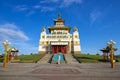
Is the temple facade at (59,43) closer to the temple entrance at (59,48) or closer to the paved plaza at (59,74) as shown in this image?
the temple entrance at (59,48)

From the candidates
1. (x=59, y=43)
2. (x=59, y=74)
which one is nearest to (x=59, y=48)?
(x=59, y=43)

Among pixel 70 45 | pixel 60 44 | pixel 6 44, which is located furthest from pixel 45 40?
pixel 6 44

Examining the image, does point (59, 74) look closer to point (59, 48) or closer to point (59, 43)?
point (59, 43)

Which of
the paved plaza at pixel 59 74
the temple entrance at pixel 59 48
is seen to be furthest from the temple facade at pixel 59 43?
the paved plaza at pixel 59 74

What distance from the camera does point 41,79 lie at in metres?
11.2

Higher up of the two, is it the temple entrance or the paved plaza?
the temple entrance

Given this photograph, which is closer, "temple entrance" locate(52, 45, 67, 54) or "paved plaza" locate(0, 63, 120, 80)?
"paved plaza" locate(0, 63, 120, 80)

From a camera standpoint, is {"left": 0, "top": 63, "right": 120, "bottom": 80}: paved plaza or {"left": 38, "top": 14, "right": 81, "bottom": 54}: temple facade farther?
{"left": 38, "top": 14, "right": 81, "bottom": 54}: temple facade

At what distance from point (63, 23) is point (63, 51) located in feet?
62.7

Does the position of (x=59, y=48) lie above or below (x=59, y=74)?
above

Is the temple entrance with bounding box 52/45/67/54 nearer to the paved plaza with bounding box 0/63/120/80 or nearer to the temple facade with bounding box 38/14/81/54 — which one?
the temple facade with bounding box 38/14/81/54

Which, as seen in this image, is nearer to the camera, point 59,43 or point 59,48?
point 59,43

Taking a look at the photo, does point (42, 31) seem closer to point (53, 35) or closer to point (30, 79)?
point (53, 35)

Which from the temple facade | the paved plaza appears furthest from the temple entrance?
the paved plaza
